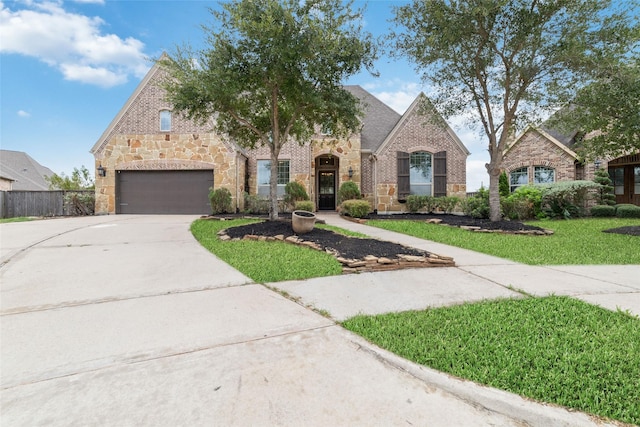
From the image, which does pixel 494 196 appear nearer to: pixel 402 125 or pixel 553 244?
pixel 553 244

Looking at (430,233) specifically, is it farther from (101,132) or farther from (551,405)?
(101,132)

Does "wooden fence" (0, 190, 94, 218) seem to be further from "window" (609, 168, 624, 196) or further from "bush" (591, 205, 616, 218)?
"window" (609, 168, 624, 196)

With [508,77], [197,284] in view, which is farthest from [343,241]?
[508,77]

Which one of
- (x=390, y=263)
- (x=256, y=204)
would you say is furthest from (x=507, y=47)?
(x=256, y=204)

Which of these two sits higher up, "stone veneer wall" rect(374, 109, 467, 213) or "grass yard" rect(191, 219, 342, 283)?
"stone veneer wall" rect(374, 109, 467, 213)

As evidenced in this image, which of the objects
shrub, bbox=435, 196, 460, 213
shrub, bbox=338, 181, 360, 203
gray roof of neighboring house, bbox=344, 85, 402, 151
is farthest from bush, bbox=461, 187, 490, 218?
gray roof of neighboring house, bbox=344, 85, 402, 151

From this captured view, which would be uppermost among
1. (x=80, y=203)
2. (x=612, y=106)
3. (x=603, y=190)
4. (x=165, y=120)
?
(x=165, y=120)

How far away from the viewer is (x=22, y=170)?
29750 mm

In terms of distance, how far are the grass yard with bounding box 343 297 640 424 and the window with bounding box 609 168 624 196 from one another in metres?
19.9

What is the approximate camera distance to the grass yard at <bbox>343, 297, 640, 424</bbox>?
77.8 inches

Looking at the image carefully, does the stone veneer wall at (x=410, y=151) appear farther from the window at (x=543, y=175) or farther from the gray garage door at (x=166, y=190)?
the gray garage door at (x=166, y=190)

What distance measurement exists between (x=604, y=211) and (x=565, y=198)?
2.09m

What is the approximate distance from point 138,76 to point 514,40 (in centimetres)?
1617

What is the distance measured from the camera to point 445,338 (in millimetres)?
2670
